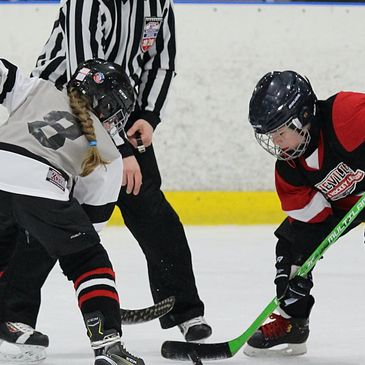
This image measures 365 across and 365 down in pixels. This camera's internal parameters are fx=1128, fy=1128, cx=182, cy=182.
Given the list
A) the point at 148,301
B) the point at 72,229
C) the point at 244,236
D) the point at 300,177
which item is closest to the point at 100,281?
the point at 72,229

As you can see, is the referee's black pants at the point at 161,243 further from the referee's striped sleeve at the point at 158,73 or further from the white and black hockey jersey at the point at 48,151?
the white and black hockey jersey at the point at 48,151

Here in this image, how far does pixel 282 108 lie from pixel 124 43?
572 millimetres

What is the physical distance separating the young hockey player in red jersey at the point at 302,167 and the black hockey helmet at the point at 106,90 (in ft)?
0.96

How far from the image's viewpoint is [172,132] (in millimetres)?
4883

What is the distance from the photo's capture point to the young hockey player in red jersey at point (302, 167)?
8.38ft

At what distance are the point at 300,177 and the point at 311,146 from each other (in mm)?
99

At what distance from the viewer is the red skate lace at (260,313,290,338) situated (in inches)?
113

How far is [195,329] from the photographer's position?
2.91 metres

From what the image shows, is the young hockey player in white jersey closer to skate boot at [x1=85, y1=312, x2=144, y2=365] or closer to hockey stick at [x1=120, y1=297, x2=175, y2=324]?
skate boot at [x1=85, y1=312, x2=144, y2=365]

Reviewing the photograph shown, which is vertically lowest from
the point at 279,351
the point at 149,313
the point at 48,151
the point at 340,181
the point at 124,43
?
the point at 279,351

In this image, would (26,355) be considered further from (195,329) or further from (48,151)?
(48,151)

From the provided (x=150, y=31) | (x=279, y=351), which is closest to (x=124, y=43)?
(x=150, y=31)

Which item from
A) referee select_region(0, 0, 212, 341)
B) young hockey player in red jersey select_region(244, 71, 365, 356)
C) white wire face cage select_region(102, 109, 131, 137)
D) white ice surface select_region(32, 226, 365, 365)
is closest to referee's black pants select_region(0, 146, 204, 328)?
referee select_region(0, 0, 212, 341)

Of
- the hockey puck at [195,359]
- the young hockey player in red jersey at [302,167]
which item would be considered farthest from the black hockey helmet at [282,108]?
the hockey puck at [195,359]
